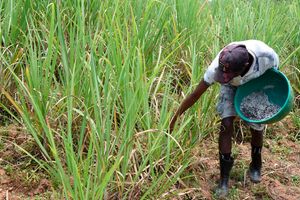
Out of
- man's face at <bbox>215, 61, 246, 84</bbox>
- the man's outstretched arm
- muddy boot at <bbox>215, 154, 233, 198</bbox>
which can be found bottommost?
muddy boot at <bbox>215, 154, 233, 198</bbox>

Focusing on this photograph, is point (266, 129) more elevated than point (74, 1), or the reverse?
point (74, 1)

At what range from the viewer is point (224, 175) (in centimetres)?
225

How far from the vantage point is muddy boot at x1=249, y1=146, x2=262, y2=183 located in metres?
2.39

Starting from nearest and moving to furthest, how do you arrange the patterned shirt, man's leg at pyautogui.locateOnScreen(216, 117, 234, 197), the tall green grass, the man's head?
the tall green grass < the man's head < the patterned shirt < man's leg at pyautogui.locateOnScreen(216, 117, 234, 197)

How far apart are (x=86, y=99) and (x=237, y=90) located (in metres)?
0.80

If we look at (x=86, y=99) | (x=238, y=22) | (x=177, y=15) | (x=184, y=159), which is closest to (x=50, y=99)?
(x=86, y=99)

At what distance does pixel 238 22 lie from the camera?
2.92 meters

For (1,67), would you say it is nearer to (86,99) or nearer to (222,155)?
(86,99)

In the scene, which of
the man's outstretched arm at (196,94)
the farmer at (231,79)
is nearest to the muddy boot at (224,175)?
the farmer at (231,79)

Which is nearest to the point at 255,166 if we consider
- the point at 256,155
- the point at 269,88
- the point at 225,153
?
the point at 256,155

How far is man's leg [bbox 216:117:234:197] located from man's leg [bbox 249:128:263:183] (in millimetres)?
214

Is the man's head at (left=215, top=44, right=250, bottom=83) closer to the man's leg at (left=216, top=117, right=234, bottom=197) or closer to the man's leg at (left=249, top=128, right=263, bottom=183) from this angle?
the man's leg at (left=216, top=117, right=234, bottom=197)

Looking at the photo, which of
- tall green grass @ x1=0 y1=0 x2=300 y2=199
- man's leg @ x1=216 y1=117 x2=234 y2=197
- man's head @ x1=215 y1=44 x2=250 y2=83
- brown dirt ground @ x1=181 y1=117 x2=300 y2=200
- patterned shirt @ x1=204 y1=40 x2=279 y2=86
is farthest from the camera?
brown dirt ground @ x1=181 y1=117 x2=300 y2=200

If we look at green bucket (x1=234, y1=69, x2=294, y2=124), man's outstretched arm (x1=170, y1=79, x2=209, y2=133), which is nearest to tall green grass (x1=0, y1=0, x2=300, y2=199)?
man's outstretched arm (x1=170, y1=79, x2=209, y2=133)
